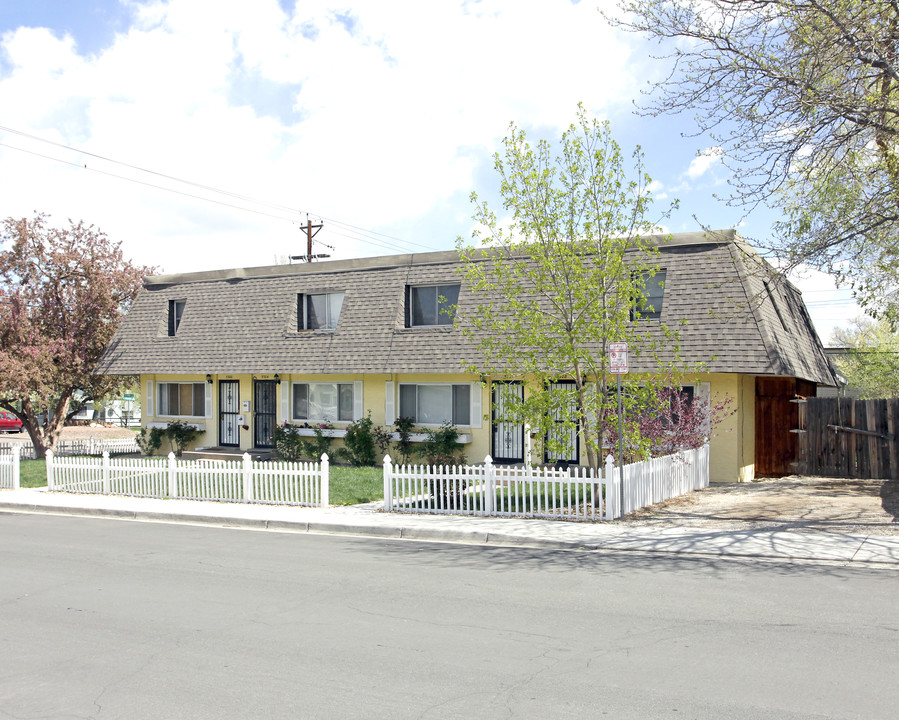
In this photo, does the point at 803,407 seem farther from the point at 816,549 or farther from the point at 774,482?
the point at 816,549

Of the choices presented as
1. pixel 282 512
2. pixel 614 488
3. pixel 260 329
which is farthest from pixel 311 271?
pixel 614 488

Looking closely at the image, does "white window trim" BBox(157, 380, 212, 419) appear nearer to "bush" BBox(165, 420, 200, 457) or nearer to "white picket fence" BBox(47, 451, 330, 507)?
"bush" BBox(165, 420, 200, 457)

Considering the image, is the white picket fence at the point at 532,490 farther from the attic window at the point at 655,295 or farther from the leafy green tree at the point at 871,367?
the leafy green tree at the point at 871,367

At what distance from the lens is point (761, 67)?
12.6m

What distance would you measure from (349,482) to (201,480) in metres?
3.22

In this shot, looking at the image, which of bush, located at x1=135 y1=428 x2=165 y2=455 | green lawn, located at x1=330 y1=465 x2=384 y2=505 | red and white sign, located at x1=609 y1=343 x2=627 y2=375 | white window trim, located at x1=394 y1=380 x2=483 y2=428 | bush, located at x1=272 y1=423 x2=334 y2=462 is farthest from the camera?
bush, located at x1=135 y1=428 x2=165 y2=455

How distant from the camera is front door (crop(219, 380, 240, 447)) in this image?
82.5ft

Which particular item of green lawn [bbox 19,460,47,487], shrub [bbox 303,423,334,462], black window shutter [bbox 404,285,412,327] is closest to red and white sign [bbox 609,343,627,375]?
black window shutter [bbox 404,285,412,327]

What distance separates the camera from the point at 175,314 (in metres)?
26.7

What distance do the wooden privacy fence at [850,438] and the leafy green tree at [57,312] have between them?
21210 mm

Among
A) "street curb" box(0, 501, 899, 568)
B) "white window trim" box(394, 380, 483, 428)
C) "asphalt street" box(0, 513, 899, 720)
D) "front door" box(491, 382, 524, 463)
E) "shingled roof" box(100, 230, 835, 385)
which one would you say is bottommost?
"street curb" box(0, 501, 899, 568)

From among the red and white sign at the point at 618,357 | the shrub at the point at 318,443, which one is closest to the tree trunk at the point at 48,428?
the shrub at the point at 318,443

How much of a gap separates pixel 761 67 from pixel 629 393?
18.8ft

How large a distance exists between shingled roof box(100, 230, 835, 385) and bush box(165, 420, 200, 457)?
1908 millimetres
